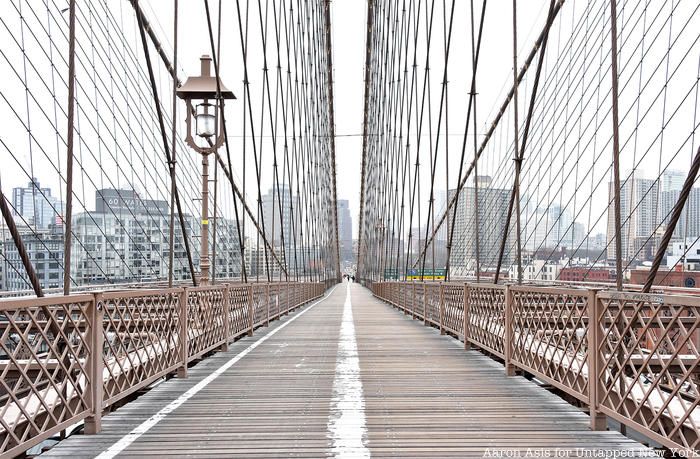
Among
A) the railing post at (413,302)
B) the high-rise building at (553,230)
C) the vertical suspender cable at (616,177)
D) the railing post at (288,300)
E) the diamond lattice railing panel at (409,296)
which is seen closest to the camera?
the vertical suspender cable at (616,177)

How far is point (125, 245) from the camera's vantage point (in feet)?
50.4

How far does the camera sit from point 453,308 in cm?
897


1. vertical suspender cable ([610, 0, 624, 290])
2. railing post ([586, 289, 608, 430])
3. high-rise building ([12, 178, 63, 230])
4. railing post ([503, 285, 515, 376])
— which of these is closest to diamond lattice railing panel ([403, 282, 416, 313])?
high-rise building ([12, 178, 63, 230])

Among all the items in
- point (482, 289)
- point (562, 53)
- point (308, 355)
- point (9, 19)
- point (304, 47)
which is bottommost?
point (308, 355)

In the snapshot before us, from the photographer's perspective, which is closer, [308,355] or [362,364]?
[362,364]

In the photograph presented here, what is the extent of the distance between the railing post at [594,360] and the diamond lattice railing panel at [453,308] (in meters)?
4.37

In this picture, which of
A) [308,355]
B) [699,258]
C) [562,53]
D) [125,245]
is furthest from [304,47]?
[308,355]

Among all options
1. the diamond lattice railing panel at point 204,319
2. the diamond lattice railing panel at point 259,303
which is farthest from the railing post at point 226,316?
the diamond lattice railing panel at point 259,303

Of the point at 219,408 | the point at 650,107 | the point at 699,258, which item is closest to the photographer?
the point at 219,408

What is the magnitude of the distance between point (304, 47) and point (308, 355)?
24669mm

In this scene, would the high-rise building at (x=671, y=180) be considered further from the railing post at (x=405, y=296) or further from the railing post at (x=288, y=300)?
the railing post at (x=288, y=300)

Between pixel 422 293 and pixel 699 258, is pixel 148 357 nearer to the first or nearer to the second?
pixel 422 293

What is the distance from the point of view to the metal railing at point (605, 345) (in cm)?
294

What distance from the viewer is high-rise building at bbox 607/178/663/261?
41.3 feet
